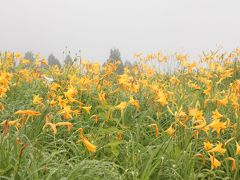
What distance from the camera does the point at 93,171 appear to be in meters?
2.65

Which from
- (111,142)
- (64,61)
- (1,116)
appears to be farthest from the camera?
(64,61)

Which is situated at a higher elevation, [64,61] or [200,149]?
[64,61]

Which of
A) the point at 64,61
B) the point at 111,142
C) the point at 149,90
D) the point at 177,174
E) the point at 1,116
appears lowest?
the point at 177,174

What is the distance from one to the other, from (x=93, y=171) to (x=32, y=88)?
2.32 meters

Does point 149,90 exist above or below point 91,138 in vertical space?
above

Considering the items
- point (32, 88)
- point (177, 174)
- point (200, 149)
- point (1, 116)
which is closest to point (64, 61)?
point (32, 88)

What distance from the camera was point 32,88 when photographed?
15.6 feet

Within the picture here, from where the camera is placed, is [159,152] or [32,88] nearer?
[159,152]

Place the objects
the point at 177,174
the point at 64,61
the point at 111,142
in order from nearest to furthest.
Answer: the point at 177,174 → the point at 111,142 → the point at 64,61

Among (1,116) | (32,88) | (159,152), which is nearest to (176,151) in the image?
(159,152)

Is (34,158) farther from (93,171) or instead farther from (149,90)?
(149,90)

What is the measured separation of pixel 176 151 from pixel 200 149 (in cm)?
43

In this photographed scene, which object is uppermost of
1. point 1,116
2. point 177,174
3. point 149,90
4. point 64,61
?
point 64,61

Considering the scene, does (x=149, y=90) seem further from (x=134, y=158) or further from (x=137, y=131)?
(x=134, y=158)
